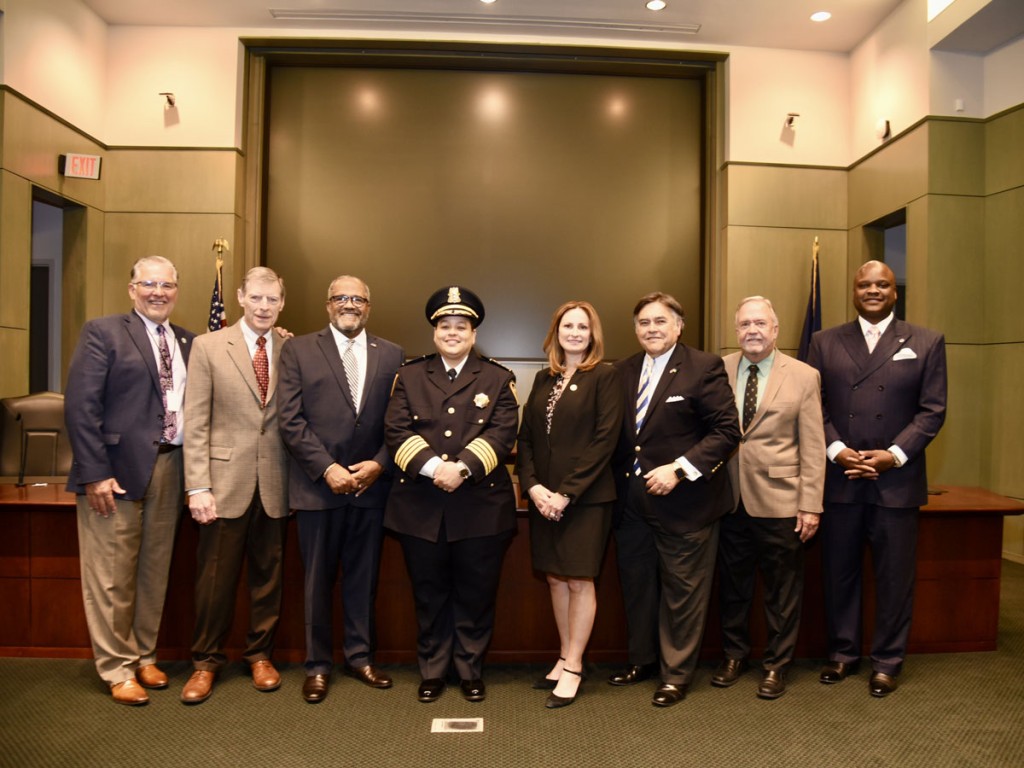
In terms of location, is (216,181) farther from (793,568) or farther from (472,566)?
(793,568)

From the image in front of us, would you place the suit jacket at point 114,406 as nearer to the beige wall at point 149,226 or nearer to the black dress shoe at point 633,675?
the black dress shoe at point 633,675

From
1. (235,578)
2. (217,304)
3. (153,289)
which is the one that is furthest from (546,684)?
(217,304)

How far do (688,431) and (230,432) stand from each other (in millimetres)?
1835

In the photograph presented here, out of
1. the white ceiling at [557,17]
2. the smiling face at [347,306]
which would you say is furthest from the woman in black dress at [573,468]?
the white ceiling at [557,17]

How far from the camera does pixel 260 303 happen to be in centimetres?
290

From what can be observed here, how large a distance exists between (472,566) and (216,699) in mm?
1151

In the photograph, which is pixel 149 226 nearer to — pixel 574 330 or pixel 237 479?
pixel 237 479

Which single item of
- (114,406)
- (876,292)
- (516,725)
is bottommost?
(516,725)

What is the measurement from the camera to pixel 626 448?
2.88 m

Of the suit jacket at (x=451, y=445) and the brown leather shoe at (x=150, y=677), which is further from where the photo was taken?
the brown leather shoe at (x=150, y=677)

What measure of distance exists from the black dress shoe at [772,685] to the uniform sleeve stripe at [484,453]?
4.71 feet

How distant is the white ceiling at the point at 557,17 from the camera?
5.94 m

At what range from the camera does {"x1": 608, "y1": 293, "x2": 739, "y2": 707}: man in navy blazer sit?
9.11 feet

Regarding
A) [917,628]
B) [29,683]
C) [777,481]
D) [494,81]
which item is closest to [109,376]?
[29,683]
